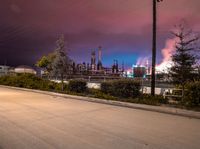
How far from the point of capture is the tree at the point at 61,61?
830 inches

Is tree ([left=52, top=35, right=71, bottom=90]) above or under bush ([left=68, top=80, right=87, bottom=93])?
above

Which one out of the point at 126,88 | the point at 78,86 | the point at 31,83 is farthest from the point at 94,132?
the point at 31,83

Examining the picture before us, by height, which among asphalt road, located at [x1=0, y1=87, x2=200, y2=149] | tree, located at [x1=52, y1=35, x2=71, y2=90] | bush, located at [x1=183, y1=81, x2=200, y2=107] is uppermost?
tree, located at [x1=52, y1=35, x2=71, y2=90]

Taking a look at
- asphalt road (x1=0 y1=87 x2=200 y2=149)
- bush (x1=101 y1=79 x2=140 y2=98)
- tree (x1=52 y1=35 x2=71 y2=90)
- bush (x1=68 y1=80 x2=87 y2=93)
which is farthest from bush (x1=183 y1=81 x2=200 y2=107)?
tree (x1=52 y1=35 x2=71 y2=90)

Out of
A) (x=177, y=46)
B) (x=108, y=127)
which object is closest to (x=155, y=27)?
(x=177, y=46)

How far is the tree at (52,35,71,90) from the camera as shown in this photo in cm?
2108

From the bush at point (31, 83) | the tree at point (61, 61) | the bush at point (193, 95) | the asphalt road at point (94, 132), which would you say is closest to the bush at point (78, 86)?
the tree at point (61, 61)

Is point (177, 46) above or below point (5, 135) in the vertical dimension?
above

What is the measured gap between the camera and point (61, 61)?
21172 mm

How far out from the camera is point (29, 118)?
8969 millimetres

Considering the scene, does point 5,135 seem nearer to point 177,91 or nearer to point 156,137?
point 156,137

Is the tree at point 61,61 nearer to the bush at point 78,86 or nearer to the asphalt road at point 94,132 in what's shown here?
the bush at point 78,86

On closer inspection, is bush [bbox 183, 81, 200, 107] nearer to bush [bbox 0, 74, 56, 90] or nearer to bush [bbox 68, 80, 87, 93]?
bush [bbox 68, 80, 87, 93]

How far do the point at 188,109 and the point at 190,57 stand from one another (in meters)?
9.13
